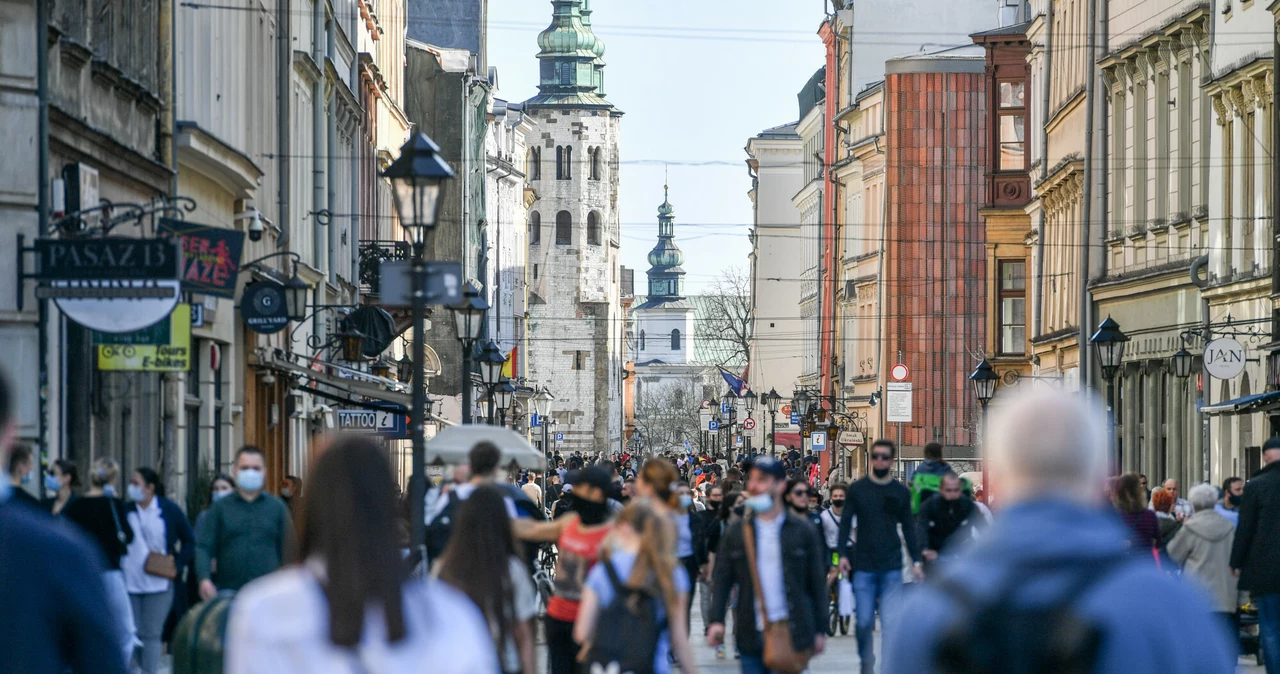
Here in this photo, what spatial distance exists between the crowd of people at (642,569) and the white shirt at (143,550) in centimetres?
2

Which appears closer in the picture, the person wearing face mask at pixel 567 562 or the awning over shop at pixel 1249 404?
the person wearing face mask at pixel 567 562

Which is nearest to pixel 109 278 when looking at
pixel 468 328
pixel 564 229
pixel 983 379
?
pixel 468 328

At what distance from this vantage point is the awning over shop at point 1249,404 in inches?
930

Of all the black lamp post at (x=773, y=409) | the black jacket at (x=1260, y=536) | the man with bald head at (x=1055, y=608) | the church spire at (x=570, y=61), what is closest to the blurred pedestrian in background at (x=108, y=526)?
the black jacket at (x=1260, y=536)

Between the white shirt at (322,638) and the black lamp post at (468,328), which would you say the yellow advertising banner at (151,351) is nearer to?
the black lamp post at (468,328)

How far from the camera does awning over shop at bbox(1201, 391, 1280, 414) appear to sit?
2361cm

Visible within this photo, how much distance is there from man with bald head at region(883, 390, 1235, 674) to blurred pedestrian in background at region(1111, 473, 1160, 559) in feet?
36.6

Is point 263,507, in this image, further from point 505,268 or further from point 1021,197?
point 505,268

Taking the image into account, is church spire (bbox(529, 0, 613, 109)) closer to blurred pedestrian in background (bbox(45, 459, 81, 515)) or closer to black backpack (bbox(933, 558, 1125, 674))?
blurred pedestrian in background (bbox(45, 459, 81, 515))

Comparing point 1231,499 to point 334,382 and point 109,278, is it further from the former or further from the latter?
point 334,382

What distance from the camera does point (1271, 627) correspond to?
12.5 m

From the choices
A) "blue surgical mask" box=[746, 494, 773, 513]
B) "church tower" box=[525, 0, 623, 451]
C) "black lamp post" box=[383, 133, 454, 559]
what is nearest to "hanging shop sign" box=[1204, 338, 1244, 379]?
"black lamp post" box=[383, 133, 454, 559]

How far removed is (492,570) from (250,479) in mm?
4653

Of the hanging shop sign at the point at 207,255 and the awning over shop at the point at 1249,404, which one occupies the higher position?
the hanging shop sign at the point at 207,255
